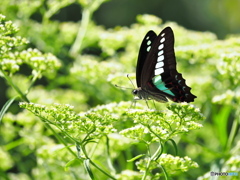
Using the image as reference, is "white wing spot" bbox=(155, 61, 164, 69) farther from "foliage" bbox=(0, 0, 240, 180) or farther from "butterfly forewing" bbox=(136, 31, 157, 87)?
"foliage" bbox=(0, 0, 240, 180)

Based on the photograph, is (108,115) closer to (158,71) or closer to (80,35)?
(158,71)

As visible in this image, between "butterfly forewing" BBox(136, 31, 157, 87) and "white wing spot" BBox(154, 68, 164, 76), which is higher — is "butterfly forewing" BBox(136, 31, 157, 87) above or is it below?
above

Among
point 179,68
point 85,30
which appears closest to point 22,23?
point 85,30

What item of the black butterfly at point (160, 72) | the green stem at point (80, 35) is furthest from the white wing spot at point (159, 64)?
the green stem at point (80, 35)

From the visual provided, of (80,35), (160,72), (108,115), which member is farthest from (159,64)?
(80,35)

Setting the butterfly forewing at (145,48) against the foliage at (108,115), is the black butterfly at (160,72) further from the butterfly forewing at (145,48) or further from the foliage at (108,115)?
the foliage at (108,115)

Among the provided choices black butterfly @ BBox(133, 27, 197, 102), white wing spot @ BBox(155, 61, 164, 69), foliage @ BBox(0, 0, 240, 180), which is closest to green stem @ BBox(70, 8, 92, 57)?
foliage @ BBox(0, 0, 240, 180)
